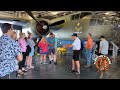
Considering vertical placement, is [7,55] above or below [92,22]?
below

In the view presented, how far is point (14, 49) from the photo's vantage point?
3545 mm

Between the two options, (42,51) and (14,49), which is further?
(42,51)

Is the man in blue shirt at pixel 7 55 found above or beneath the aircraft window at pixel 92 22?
beneath

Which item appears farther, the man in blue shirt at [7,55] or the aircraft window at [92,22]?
the aircraft window at [92,22]

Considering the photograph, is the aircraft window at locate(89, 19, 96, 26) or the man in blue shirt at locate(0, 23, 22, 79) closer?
the man in blue shirt at locate(0, 23, 22, 79)

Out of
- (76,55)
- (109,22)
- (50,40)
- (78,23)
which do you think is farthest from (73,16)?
(76,55)

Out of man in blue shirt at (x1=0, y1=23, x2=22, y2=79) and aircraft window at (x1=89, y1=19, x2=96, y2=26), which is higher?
aircraft window at (x1=89, y1=19, x2=96, y2=26)

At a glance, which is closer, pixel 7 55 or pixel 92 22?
pixel 7 55
